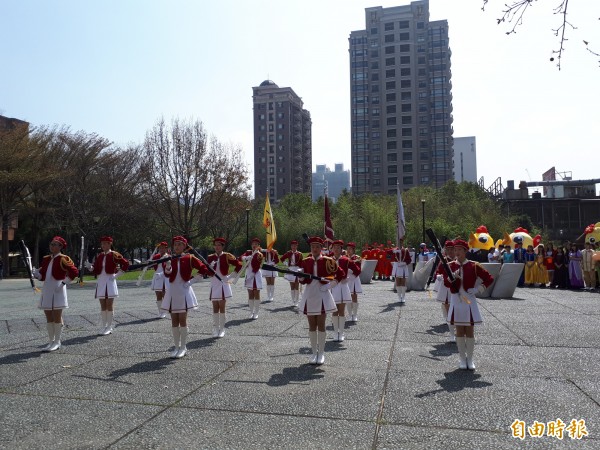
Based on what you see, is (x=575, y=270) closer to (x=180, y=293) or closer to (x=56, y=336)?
(x=180, y=293)

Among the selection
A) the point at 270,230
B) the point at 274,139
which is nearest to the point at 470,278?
the point at 270,230

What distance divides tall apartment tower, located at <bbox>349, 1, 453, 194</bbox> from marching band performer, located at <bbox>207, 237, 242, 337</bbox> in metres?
95.0

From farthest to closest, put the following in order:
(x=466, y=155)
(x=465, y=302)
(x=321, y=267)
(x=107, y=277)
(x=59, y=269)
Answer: (x=466, y=155), (x=107, y=277), (x=59, y=269), (x=321, y=267), (x=465, y=302)

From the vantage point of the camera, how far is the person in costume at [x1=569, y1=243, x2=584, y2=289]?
22.5 m

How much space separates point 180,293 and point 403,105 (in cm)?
10354

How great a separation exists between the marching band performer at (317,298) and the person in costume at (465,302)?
2010mm

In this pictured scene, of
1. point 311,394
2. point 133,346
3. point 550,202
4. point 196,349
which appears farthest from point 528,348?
point 550,202

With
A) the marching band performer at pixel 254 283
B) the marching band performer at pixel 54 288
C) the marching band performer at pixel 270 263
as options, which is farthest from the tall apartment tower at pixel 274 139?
the marching band performer at pixel 54 288

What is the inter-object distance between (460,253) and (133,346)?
21.3ft

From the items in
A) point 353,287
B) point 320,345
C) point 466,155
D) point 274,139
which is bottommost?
point 320,345

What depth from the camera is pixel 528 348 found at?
9594 millimetres

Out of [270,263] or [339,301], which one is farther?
[270,263]

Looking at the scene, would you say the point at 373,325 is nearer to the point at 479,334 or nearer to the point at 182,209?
the point at 479,334

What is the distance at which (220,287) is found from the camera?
11.7 m
